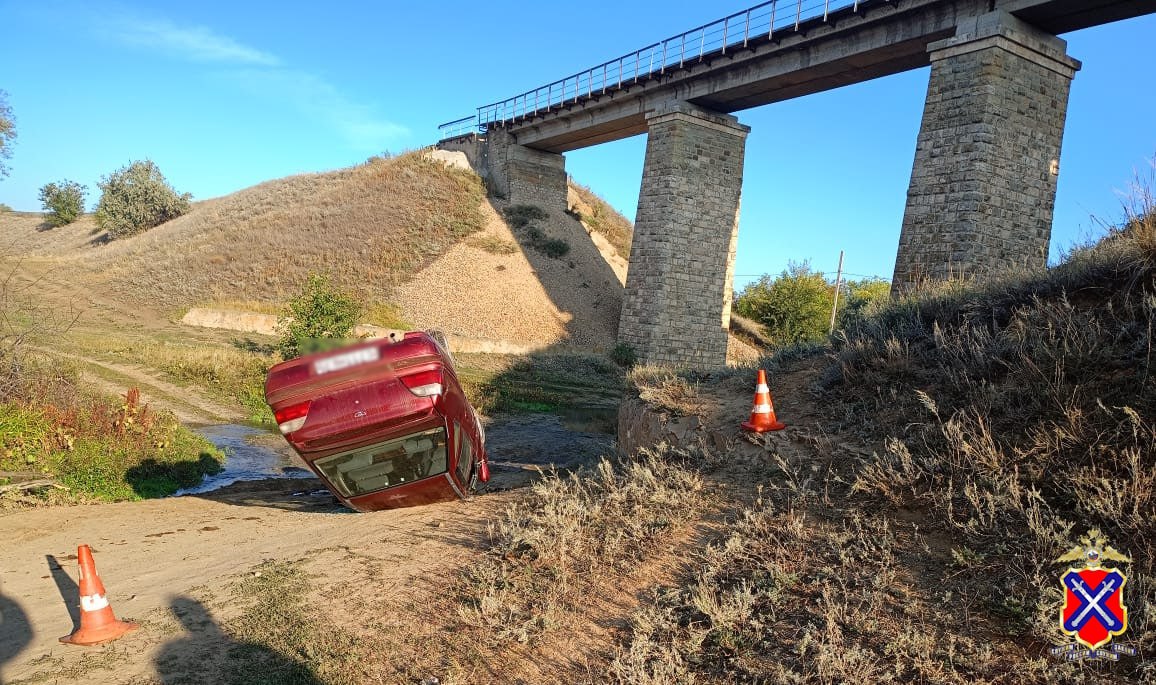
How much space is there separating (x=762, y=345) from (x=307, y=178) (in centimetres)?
3786

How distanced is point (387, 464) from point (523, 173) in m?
36.9

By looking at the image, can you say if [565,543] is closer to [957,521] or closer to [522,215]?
[957,521]

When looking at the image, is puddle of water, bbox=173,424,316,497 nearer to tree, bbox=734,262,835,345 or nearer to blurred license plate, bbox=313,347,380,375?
blurred license plate, bbox=313,347,380,375

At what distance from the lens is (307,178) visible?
52.8 metres

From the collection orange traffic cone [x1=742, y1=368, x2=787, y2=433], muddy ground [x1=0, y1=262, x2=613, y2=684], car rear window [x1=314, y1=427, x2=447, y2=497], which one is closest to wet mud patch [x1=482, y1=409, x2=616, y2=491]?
muddy ground [x1=0, y1=262, x2=613, y2=684]

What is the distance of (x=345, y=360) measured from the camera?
21.2 ft

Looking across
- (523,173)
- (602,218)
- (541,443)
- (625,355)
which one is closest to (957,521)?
(541,443)

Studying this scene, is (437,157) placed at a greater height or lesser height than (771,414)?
greater

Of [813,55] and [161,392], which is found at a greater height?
[813,55]

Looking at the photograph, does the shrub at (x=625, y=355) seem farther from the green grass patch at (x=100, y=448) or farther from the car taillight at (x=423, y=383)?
the car taillight at (x=423, y=383)

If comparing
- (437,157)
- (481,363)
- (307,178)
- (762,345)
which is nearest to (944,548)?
(481,363)

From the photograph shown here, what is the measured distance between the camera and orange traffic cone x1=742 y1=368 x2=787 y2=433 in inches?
266

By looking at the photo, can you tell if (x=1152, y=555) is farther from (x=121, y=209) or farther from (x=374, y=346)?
(x=121, y=209)

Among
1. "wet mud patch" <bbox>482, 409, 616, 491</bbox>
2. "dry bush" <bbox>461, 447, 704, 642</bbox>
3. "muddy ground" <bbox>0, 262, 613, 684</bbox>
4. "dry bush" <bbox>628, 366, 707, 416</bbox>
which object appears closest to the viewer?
"dry bush" <bbox>461, 447, 704, 642</bbox>
